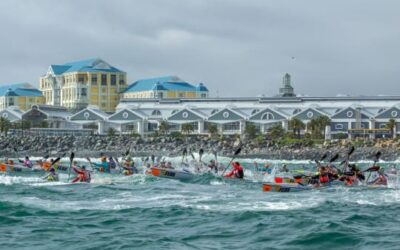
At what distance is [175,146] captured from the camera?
353 ft

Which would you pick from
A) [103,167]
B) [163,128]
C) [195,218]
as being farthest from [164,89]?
[195,218]

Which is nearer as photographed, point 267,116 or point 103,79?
point 267,116

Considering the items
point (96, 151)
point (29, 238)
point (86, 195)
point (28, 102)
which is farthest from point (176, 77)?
point (29, 238)

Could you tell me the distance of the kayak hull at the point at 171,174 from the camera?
1750 inches

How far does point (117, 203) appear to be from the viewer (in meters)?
30.4

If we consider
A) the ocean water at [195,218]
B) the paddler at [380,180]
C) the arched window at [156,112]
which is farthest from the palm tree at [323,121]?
the ocean water at [195,218]

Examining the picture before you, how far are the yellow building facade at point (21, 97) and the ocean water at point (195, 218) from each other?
123m

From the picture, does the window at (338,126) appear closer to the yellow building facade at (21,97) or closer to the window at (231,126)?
the window at (231,126)

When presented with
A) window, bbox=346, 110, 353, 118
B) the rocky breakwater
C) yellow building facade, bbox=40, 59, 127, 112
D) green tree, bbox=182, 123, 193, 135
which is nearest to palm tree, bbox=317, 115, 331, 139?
window, bbox=346, 110, 353, 118

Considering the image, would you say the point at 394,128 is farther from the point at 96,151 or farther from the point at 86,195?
the point at 86,195

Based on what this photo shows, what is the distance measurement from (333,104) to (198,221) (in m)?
103

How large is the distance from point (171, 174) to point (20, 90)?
396 feet

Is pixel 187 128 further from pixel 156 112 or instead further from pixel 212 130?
pixel 156 112

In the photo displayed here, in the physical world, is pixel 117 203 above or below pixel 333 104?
below
